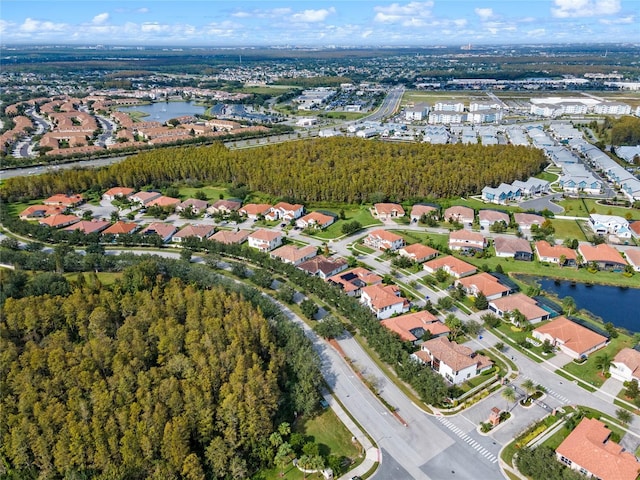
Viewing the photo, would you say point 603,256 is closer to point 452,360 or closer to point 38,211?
point 452,360

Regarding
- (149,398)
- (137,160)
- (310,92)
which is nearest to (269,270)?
(149,398)

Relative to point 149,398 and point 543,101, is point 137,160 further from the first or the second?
point 543,101

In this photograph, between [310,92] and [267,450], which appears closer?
[267,450]

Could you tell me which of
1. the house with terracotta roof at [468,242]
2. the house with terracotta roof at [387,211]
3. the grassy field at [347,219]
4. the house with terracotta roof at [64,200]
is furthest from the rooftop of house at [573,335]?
the house with terracotta roof at [64,200]

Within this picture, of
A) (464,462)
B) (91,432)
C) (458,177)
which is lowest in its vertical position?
(464,462)

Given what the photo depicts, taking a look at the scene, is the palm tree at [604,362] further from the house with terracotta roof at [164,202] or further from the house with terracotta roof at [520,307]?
the house with terracotta roof at [164,202]

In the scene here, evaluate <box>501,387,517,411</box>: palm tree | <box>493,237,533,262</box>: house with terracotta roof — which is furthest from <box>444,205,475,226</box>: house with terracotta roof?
<box>501,387,517,411</box>: palm tree
